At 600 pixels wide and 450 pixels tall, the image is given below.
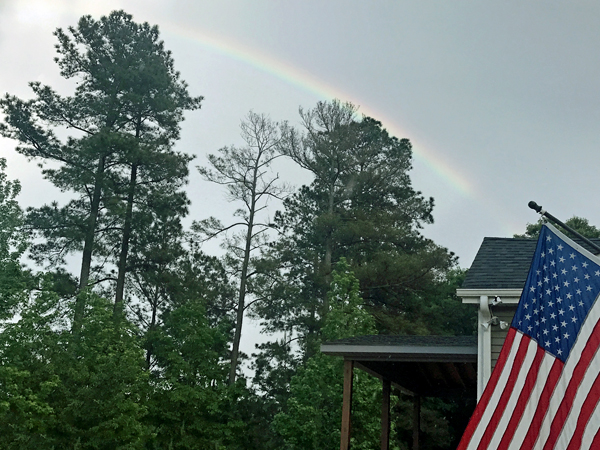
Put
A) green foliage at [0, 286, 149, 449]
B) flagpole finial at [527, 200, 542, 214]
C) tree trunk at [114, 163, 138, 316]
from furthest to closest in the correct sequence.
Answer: tree trunk at [114, 163, 138, 316], green foliage at [0, 286, 149, 449], flagpole finial at [527, 200, 542, 214]

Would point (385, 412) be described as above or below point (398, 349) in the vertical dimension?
below

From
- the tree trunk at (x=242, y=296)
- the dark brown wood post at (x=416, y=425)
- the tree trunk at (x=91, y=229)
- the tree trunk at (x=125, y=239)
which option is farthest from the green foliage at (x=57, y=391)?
the tree trunk at (x=242, y=296)

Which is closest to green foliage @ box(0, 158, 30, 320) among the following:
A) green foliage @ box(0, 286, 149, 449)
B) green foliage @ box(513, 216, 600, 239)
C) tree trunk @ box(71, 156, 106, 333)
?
green foliage @ box(0, 286, 149, 449)

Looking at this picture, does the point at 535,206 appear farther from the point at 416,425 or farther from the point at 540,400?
the point at 416,425

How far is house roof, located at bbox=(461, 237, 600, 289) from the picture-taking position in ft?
33.8

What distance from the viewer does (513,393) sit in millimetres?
5660

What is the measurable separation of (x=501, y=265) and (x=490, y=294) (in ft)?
4.11

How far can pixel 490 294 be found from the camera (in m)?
10.1

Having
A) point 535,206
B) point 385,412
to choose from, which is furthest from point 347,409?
point 535,206

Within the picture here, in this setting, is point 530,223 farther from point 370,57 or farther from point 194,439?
point 194,439

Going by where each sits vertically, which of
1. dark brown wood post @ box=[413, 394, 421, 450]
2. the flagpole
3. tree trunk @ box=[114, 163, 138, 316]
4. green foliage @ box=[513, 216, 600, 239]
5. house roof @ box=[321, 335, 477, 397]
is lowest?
dark brown wood post @ box=[413, 394, 421, 450]

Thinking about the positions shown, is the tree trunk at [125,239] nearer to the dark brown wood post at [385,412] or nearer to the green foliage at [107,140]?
the green foliage at [107,140]

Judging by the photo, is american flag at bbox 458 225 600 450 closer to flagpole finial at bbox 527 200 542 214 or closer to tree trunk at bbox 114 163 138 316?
flagpole finial at bbox 527 200 542 214

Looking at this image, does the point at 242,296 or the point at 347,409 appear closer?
the point at 347,409
